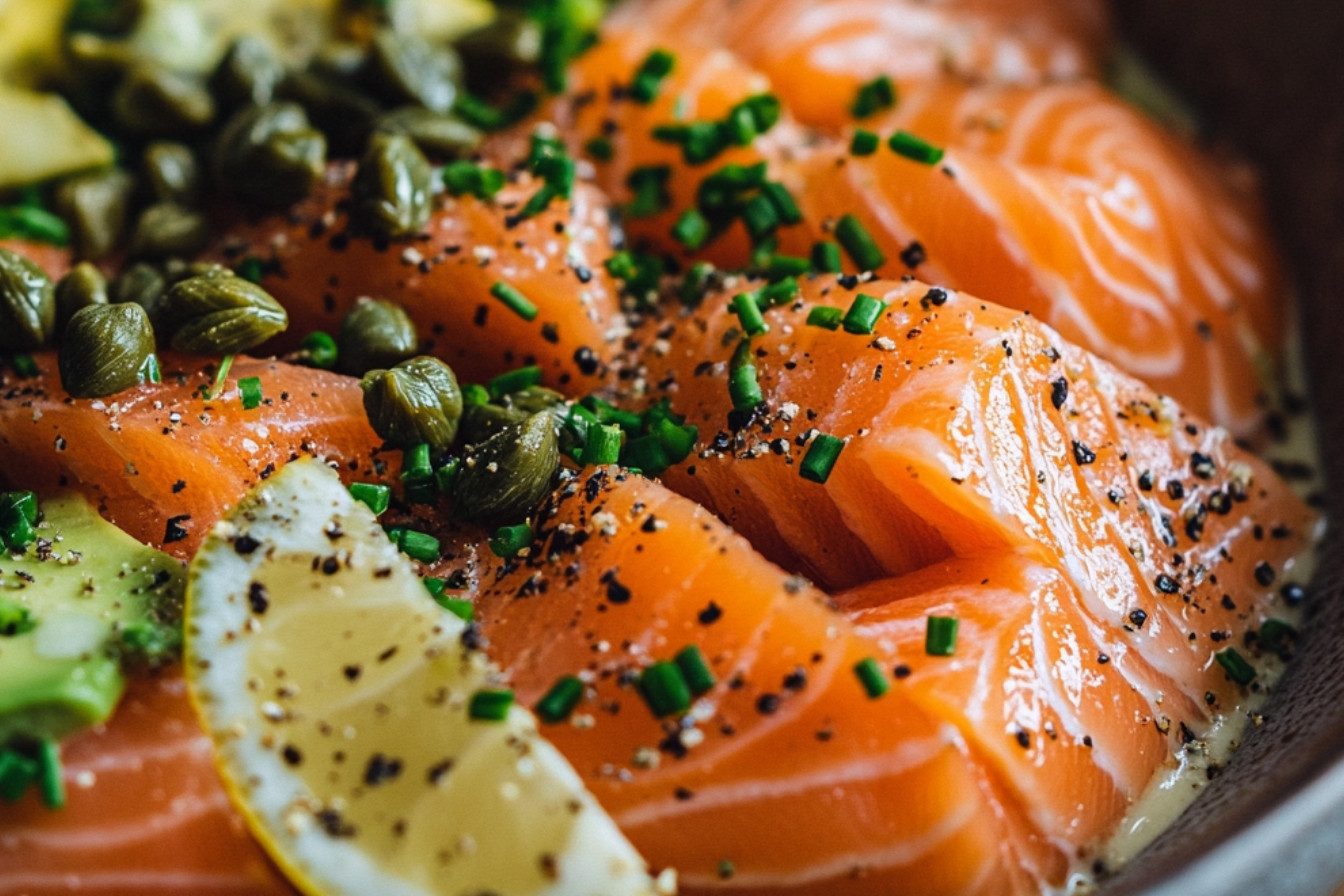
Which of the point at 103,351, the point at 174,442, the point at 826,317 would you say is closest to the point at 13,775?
the point at 174,442

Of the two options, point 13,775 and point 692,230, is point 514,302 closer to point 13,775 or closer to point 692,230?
point 692,230

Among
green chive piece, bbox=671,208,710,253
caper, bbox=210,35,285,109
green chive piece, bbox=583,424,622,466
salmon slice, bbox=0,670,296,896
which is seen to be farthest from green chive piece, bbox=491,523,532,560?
caper, bbox=210,35,285,109

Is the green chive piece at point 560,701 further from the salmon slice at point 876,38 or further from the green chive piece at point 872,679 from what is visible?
the salmon slice at point 876,38

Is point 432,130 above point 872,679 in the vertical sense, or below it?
above

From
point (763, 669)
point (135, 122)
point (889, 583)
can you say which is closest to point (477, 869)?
point (763, 669)

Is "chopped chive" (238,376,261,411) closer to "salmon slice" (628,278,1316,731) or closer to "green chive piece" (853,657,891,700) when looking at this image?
"salmon slice" (628,278,1316,731)

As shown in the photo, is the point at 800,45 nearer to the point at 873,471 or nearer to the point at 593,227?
the point at 593,227

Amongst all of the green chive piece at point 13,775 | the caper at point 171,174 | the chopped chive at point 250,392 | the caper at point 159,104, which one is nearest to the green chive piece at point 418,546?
the chopped chive at point 250,392
